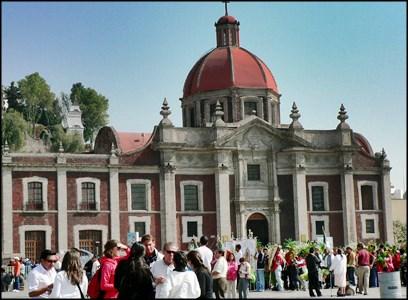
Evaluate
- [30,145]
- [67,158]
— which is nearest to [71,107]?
[30,145]

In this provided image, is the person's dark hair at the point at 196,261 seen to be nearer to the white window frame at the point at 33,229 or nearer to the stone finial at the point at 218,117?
the white window frame at the point at 33,229

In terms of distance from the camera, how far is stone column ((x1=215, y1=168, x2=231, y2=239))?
1913 inches

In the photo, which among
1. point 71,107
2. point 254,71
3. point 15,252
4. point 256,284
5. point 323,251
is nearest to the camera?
point 256,284

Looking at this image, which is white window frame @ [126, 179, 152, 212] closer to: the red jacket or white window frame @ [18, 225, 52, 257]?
white window frame @ [18, 225, 52, 257]

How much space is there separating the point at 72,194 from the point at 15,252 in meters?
4.62

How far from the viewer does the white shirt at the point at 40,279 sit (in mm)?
11531

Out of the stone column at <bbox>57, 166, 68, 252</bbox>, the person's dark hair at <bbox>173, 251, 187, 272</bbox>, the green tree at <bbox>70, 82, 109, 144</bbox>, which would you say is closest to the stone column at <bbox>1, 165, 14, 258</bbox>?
the stone column at <bbox>57, 166, 68, 252</bbox>

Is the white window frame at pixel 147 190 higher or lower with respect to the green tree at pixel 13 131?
lower

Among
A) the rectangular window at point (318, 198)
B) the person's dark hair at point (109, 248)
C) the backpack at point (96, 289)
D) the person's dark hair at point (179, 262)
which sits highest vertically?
A: the rectangular window at point (318, 198)

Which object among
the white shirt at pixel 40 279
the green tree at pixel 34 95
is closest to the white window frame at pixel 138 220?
the white shirt at pixel 40 279

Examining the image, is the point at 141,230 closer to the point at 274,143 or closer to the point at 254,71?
the point at 274,143

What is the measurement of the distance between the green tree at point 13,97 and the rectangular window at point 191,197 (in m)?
39.8

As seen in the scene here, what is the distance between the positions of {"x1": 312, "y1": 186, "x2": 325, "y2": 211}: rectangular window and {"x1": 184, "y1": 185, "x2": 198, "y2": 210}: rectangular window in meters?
7.77

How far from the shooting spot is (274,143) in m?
51.0
